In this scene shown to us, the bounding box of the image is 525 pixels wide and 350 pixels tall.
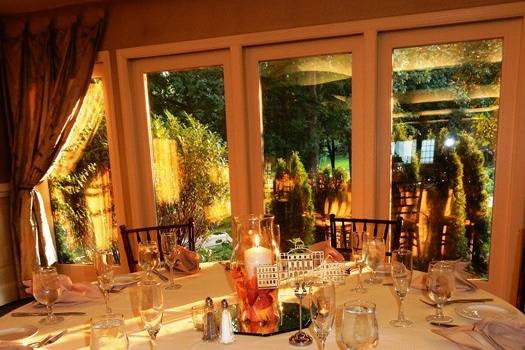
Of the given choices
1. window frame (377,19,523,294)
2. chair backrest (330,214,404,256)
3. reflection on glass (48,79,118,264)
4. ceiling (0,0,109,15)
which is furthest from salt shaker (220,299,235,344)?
ceiling (0,0,109,15)

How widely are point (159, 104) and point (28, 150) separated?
1150 mm

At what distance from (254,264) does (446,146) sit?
75.4 inches

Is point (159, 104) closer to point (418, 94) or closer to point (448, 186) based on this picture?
point (418, 94)

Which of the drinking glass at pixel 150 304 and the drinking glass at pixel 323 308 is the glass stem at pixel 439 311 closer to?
the drinking glass at pixel 323 308

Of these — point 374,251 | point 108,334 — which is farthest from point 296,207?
point 108,334

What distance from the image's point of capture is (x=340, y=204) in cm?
269

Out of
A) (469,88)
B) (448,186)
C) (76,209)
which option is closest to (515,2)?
(469,88)

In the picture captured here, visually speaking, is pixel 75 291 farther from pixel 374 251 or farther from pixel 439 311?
pixel 439 311

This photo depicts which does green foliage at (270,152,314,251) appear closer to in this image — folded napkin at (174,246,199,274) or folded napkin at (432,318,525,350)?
folded napkin at (174,246,199,274)

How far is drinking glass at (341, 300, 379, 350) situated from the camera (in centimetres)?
77

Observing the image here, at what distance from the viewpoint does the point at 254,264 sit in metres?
1.07

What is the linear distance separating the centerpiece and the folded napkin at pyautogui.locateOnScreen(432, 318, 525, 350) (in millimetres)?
480

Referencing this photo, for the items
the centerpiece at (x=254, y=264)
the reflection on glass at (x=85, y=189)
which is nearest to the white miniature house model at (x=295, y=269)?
the centerpiece at (x=254, y=264)

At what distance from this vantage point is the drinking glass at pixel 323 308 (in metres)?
0.85
